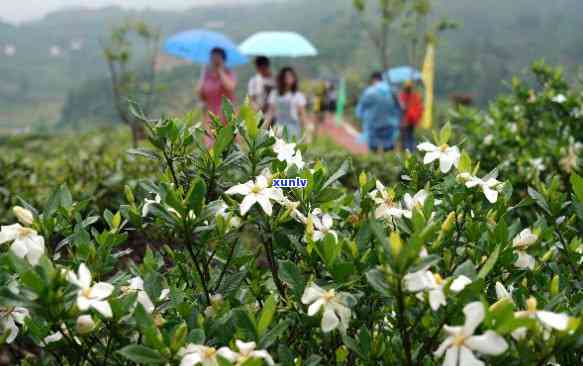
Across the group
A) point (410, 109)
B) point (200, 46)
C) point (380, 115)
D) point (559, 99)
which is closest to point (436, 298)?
point (559, 99)

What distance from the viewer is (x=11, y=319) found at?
115cm

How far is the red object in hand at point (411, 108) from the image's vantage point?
7637mm

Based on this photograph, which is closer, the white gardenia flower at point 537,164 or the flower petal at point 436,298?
the flower petal at point 436,298

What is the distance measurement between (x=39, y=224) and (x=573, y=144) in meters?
2.76

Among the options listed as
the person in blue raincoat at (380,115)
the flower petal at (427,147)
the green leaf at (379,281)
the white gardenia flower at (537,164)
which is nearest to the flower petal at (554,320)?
the green leaf at (379,281)

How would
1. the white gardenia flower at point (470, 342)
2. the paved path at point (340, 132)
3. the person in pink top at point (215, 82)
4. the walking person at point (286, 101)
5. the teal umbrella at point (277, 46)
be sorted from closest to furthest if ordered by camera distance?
the white gardenia flower at point (470, 342)
the person in pink top at point (215, 82)
the walking person at point (286, 101)
the teal umbrella at point (277, 46)
the paved path at point (340, 132)

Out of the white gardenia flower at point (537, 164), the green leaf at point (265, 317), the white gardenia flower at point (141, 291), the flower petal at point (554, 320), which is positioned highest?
the flower petal at point (554, 320)

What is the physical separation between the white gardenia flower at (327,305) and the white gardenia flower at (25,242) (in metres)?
0.50

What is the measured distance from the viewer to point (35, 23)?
91250 millimetres

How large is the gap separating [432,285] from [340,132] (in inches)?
561

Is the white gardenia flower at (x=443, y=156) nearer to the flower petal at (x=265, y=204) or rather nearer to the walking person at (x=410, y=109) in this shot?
the flower petal at (x=265, y=204)

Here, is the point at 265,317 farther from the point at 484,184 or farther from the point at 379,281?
the point at 484,184

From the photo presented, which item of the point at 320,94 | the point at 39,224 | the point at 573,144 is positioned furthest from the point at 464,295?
the point at 320,94

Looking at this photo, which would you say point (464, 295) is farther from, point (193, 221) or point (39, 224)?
point (39, 224)
